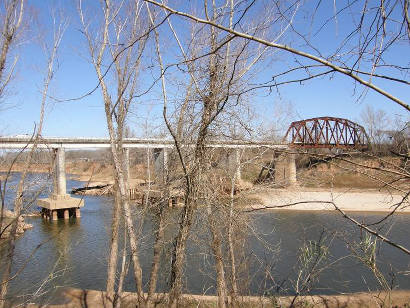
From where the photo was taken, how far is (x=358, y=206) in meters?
32.2

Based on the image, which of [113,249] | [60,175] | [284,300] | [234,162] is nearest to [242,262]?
[284,300]

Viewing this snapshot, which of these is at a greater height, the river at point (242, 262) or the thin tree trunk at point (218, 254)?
the thin tree trunk at point (218, 254)

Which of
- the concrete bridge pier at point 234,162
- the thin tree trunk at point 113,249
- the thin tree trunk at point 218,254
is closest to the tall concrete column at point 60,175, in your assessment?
the thin tree trunk at point 113,249

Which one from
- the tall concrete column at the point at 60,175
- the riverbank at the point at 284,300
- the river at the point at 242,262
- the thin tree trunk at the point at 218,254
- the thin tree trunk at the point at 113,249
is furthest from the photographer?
the tall concrete column at the point at 60,175

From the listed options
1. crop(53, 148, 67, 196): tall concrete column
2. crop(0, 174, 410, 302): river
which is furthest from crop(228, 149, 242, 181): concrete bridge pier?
crop(53, 148, 67, 196): tall concrete column

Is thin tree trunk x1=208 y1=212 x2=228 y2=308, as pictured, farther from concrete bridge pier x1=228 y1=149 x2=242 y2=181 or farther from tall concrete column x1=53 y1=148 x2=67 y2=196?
tall concrete column x1=53 y1=148 x2=67 y2=196

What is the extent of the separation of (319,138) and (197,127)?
48.9 metres

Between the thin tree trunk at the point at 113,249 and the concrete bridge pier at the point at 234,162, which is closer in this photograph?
the concrete bridge pier at the point at 234,162

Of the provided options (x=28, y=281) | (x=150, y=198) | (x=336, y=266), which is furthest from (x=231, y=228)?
(x=28, y=281)

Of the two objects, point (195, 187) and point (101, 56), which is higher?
point (101, 56)

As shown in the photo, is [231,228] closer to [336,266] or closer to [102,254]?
[336,266]

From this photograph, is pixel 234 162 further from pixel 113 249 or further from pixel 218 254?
pixel 113 249

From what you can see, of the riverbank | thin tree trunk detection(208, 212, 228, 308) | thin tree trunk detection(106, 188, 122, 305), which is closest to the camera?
thin tree trunk detection(208, 212, 228, 308)

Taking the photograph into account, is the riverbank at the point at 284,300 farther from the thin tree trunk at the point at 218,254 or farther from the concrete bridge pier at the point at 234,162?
the concrete bridge pier at the point at 234,162
